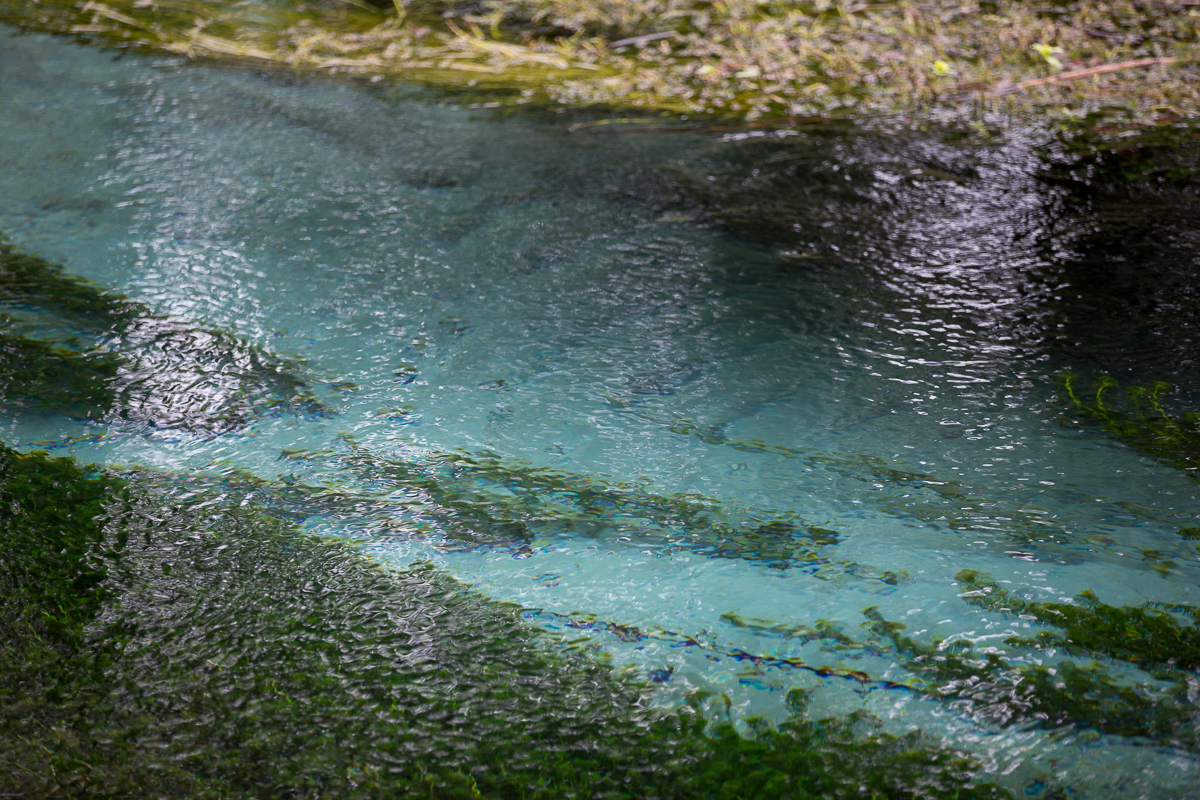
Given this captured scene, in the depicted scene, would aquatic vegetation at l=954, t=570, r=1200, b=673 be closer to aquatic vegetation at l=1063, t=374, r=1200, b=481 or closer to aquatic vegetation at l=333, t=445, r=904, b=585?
aquatic vegetation at l=333, t=445, r=904, b=585

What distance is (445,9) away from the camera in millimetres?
4012

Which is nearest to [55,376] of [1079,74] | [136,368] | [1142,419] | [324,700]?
[136,368]

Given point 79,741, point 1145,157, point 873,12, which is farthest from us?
point 873,12

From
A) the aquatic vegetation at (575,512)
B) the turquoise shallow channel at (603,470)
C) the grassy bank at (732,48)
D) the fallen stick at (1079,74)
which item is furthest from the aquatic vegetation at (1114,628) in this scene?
the fallen stick at (1079,74)

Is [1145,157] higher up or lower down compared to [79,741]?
higher up

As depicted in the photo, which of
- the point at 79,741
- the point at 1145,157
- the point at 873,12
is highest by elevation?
the point at 873,12

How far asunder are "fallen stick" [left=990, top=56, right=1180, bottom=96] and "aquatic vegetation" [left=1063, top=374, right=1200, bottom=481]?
1555mm

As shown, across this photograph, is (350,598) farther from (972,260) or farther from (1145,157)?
(1145,157)

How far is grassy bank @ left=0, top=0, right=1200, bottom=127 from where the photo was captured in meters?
2.97

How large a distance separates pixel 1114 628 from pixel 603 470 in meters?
0.87

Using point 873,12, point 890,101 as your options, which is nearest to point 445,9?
point 873,12

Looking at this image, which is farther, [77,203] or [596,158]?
[596,158]

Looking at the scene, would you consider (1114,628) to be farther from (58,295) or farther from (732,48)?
A: (732,48)

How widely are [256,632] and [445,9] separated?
339cm
